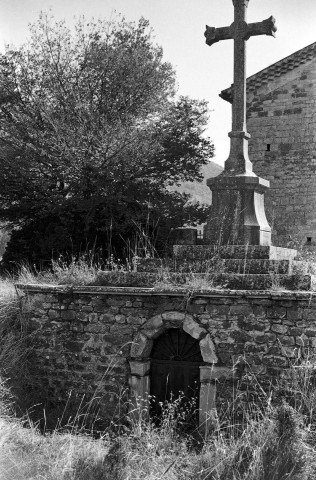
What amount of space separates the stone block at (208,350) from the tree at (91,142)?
20.4 ft

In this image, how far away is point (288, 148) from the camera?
1395 centimetres

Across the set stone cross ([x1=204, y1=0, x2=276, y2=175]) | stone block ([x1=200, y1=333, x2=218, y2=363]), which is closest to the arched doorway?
stone block ([x1=200, y1=333, x2=218, y2=363])

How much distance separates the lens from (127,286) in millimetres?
7445

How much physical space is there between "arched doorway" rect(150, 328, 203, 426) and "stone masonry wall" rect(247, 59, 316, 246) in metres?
7.17

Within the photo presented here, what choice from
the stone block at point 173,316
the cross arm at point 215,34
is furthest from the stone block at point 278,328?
the cross arm at point 215,34

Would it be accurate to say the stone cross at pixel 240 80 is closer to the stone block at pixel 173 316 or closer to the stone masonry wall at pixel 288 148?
the stone block at pixel 173 316

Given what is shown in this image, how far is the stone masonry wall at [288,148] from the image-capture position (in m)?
13.7

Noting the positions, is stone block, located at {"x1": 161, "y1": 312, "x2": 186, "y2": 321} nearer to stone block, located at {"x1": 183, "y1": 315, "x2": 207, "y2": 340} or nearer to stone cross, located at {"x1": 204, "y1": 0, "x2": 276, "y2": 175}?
stone block, located at {"x1": 183, "y1": 315, "x2": 207, "y2": 340}

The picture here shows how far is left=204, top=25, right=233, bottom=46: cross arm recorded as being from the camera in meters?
8.07

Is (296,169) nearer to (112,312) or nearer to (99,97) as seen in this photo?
(99,97)

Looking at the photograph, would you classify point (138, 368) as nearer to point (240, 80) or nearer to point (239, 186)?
point (239, 186)

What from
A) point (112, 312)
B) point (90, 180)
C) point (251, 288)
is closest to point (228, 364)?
point (251, 288)

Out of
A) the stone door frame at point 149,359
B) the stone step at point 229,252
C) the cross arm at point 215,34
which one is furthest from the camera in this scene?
the cross arm at point 215,34

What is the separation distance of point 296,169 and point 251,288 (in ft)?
25.4
